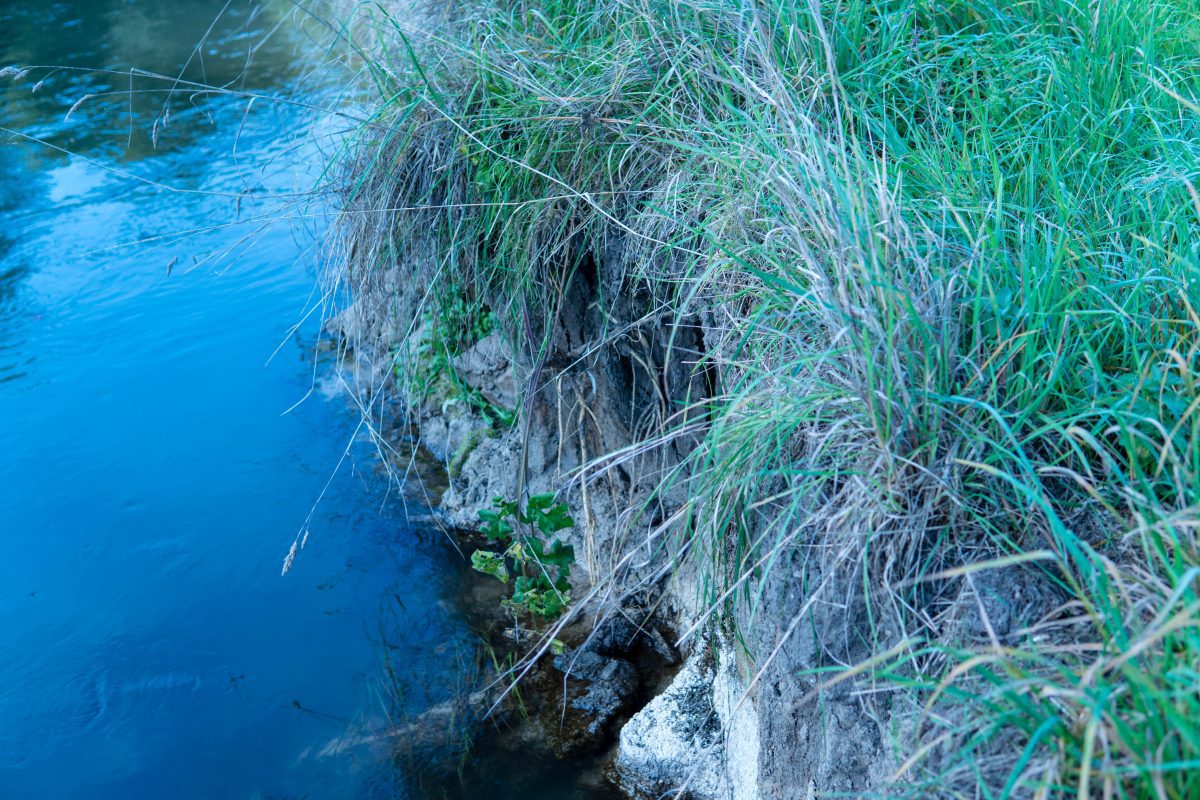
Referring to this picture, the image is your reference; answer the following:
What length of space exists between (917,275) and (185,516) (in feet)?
10.9

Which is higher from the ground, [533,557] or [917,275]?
[917,275]

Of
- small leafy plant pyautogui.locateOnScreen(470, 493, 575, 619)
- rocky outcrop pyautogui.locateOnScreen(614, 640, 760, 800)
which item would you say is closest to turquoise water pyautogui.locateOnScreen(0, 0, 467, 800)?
small leafy plant pyautogui.locateOnScreen(470, 493, 575, 619)

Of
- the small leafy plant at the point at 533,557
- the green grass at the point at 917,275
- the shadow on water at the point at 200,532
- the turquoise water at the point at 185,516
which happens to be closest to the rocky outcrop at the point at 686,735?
the shadow on water at the point at 200,532

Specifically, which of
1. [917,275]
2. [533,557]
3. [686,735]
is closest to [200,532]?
[533,557]

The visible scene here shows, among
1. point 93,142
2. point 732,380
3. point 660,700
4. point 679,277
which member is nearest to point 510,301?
point 679,277

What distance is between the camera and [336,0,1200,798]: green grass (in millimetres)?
1096

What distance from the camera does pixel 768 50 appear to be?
2008 millimetres

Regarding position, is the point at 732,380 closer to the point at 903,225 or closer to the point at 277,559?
the point at 903,225

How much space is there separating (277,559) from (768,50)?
2.68m

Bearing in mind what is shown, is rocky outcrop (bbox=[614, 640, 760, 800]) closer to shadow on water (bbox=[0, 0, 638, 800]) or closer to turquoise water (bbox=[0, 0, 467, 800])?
shadow on water (bbox=[0, 0, 638, 800])

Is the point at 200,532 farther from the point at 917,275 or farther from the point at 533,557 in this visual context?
the point at 917,275

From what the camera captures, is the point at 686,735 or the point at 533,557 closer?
the point at 686,735

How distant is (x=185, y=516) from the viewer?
384cm

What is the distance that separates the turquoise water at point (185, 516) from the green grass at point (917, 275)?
2.52 feet
